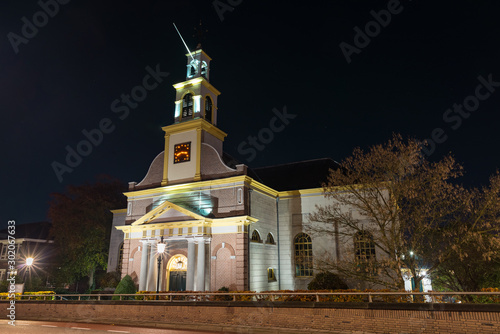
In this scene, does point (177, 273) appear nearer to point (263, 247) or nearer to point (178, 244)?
point (178, 244)

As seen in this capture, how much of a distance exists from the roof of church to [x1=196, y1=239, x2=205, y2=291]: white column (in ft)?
26.7

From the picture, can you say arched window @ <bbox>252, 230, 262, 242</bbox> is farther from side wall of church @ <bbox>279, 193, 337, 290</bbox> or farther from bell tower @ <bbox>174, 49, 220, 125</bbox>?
bell tower @ <bbox>174, 49, 220, 125</bbox>

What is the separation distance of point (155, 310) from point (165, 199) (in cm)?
1295

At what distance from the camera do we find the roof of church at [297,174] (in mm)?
31219

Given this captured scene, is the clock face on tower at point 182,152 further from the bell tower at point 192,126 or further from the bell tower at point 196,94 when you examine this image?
the bell tower at point 196,94

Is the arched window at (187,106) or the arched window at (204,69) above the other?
the arched window at (204,69)

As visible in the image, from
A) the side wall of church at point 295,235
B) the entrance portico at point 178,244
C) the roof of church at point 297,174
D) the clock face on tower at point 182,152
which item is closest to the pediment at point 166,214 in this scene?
the entrance portico at point 178,244

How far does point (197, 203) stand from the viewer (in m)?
27.3

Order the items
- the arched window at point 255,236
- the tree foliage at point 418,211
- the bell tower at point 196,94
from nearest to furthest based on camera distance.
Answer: the tree foliage at point 418,211 → the arched window at point 255,236 → the bell tower at point 196,94

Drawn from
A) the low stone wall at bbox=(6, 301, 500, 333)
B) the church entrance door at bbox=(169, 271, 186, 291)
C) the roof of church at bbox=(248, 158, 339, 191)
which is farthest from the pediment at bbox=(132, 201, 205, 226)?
the low stone wall at bbox=(6, 301, 500, 333)

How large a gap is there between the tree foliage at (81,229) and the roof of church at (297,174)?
17.1 metres

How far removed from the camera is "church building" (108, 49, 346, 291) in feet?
81.7

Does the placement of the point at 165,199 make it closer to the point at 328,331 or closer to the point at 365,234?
the point at 365,234

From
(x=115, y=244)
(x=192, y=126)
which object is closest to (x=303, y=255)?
(x=192, y=126)
